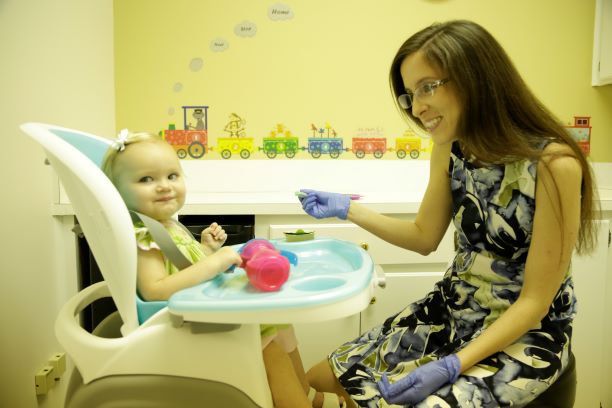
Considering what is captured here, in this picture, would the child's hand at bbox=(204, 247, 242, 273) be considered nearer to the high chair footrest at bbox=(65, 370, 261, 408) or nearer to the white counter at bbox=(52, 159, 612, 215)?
the high chair footrest at bbox=(65, 370, 261, 408)

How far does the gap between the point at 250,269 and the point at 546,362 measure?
56 cm

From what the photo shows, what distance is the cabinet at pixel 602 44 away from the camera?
1758mm

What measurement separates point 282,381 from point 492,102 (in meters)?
0.65

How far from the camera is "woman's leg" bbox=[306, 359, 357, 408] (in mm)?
959

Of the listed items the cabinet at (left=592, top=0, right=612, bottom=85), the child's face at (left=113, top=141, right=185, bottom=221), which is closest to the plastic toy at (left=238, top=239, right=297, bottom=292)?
the child's face at (left=113, top=141, right=185, bottom=221)

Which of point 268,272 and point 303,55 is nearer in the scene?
point 268,272

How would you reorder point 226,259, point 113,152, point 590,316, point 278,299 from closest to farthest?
point 278,299 → point 226,259 → point 113,152 → point 590,316

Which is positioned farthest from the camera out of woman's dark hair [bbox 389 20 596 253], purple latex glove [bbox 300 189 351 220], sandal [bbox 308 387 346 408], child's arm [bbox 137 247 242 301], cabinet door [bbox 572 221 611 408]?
cabinet door [bbox 572 221 611 408]

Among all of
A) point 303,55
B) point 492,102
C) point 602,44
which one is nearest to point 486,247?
point 492,102

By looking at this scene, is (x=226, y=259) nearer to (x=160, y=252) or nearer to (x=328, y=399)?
(x=160, y=252)

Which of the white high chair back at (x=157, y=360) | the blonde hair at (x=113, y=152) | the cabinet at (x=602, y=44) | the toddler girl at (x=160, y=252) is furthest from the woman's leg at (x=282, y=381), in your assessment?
the cabinet at (x=602, y=44)

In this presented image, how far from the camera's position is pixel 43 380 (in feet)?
Result: 3.92

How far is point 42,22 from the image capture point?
1.17 metres

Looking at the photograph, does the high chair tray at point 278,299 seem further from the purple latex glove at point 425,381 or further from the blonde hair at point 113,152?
the blonde hair at point 113,152
